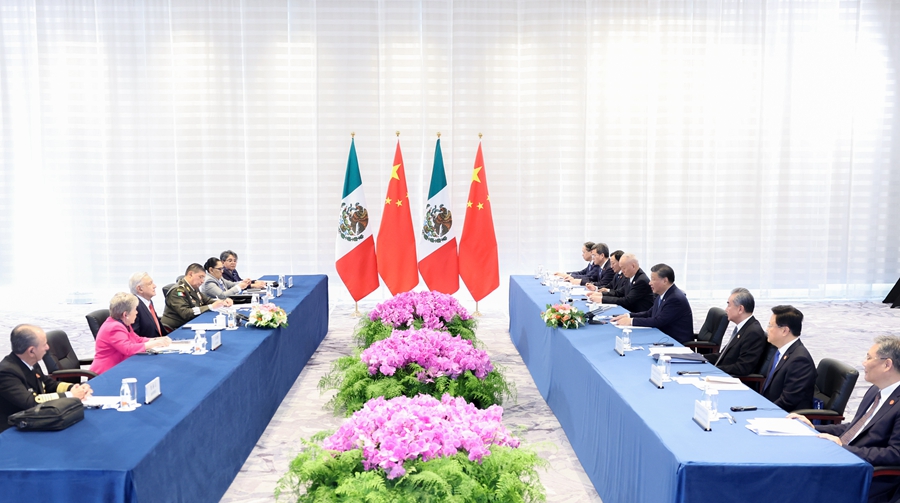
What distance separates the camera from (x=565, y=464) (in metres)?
4.56

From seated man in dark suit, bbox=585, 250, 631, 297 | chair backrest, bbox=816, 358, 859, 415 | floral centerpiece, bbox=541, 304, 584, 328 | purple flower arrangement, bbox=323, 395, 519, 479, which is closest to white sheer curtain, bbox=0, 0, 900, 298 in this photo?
seated man in dark suit, bbox=585, 250, 631, 297

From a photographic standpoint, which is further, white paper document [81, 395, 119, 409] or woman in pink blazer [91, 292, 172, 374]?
woman in pink blazer [91, 292, 172, 374]

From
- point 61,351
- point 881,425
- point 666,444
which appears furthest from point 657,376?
point 61,351

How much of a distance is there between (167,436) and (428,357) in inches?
77.3

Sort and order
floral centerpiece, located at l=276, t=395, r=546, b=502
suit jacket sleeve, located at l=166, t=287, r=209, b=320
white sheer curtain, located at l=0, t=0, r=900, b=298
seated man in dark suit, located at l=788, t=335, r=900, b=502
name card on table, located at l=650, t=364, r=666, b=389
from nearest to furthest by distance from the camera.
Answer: floral centerpiece, located at l=276, t=395, r=546, b=502 → seated man in dark suit, located at l=788, t=335, r=900, b=502 → name card on table, located at l=650, t=364, r=666, b=389 → suit jacket sleeve, located at l=166, t=287, r=209, b=320 → white sheer curtain, located at l=0, t=0, r=900, b=298

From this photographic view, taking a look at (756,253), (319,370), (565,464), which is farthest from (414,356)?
(756,253)

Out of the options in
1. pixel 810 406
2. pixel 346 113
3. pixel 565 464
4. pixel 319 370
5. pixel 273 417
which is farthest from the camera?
pixel 346 113

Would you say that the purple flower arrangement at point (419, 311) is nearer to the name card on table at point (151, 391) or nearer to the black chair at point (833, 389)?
the name card on table at point (151, 391)

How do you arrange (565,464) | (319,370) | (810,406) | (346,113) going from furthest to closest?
(346,113) → (319,370) → (565,464) → (810,406)

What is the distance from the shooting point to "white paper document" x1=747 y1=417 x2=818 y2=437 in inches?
122

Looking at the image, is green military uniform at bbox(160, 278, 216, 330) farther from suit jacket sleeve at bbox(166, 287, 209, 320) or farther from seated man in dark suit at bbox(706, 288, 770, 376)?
seated man in dark suit at bbox(706, 288, 770, 376)

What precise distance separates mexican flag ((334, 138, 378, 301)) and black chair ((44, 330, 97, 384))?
4.38 metres

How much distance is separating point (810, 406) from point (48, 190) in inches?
402

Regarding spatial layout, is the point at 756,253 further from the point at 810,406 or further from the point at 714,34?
the point at 810,406
